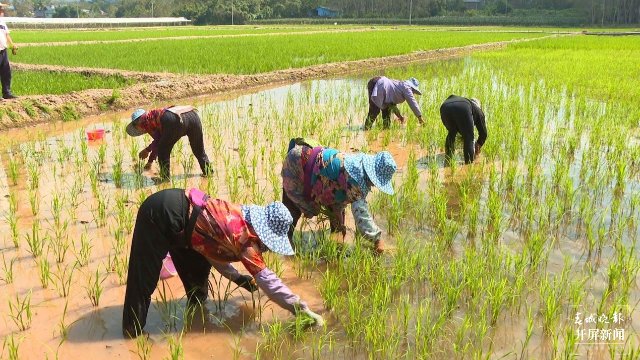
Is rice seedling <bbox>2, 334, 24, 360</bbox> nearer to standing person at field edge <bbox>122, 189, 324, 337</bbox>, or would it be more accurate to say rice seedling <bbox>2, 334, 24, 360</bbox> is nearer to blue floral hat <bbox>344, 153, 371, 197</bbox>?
standing person at field edge <bbox>122, 189, 324, 337</bbox>

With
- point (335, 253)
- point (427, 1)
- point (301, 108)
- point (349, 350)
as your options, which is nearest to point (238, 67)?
point (301, 108)

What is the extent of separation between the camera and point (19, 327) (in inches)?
100.0

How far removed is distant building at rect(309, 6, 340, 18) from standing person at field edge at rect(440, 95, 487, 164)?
5799 centimetres

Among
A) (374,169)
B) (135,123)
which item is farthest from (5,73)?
(374,169)

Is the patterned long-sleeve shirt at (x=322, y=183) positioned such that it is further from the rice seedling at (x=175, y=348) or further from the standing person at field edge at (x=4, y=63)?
the standing person at field edge at (x=4, y=63)

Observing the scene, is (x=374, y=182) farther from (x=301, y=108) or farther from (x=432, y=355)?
(x=301, y=108)

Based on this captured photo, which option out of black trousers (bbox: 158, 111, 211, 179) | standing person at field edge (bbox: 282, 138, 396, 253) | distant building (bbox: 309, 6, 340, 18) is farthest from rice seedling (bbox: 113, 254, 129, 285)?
distant building (bbox: 309, 6, 340, 18)

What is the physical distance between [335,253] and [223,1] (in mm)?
53928

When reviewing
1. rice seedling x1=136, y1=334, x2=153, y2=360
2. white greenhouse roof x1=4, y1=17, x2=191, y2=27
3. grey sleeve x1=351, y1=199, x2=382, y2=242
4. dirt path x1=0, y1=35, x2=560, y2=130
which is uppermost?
white greenhouse roof x1=4, y1=17, x2=191, y2=27

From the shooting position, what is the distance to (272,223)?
2.34 metres

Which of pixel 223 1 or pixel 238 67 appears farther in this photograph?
pixel 223 1

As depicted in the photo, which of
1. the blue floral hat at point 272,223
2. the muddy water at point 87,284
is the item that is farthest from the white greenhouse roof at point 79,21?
Result: the blue floral hat at point 272,223

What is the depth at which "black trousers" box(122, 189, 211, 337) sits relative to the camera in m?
2.39

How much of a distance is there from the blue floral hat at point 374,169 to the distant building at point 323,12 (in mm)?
60188
